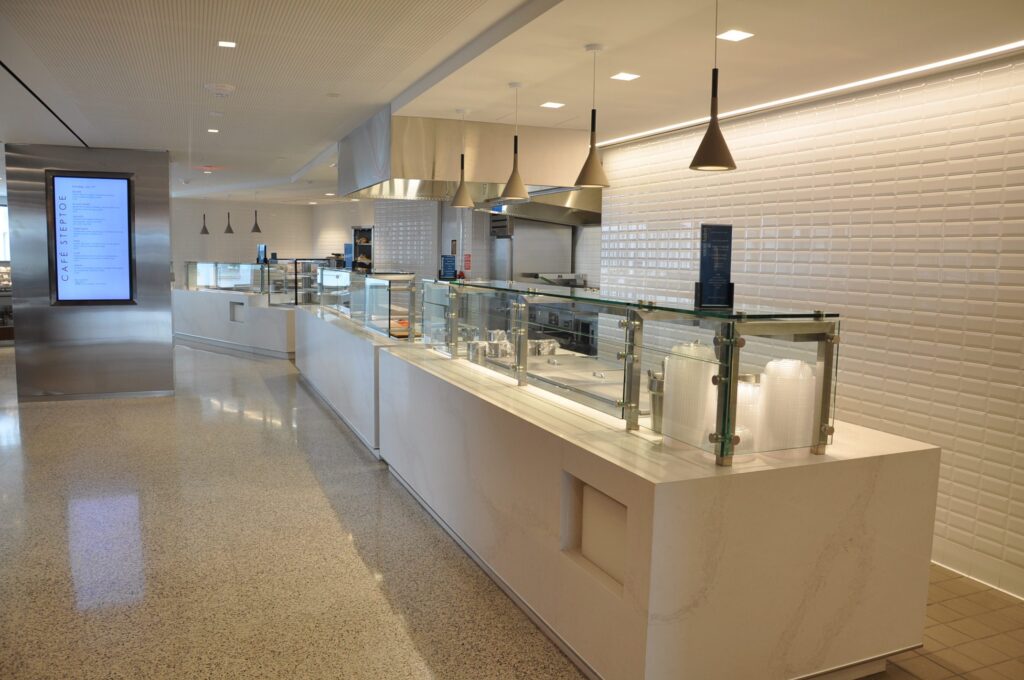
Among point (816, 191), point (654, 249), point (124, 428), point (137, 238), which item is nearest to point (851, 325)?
point (816, 191)

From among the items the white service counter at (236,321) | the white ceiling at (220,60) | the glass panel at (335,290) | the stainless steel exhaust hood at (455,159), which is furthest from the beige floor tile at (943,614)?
the white service counter at (236,321)

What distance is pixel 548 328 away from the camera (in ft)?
11.7

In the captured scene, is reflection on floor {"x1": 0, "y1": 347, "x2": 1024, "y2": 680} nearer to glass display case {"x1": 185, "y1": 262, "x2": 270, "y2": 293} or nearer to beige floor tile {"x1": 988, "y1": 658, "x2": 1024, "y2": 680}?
beige floor tile {"x1": 988, "y1": 658, "x2": 1024, "y2": 680}

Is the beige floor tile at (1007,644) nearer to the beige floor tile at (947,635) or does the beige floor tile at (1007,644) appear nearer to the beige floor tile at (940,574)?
the beige floor tile at (947,635)

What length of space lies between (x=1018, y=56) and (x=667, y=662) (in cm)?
328

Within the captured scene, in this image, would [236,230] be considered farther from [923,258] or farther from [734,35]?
[923,258]

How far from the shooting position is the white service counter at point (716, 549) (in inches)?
98.3

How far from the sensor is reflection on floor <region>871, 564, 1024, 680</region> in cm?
303

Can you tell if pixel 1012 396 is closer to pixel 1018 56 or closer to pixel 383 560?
pixel 1018 56

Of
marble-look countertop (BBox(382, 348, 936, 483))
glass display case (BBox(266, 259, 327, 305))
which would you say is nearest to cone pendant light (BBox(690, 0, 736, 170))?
marble-look countertop (BBox(382, 348, 936, 483))

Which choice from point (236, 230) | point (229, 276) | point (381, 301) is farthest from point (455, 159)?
point (236, 230)

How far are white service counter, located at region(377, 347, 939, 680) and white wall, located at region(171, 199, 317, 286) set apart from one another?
50.4 feet

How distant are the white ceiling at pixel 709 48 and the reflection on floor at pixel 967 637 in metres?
2.61

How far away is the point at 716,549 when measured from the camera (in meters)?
2.54
